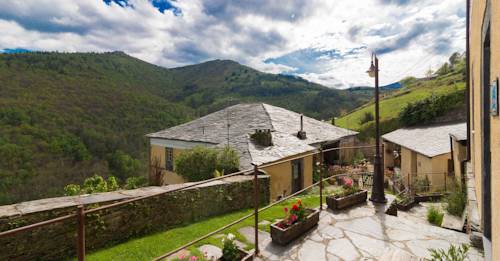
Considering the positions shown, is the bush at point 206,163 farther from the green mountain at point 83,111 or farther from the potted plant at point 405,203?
the green mountain at point 83,111

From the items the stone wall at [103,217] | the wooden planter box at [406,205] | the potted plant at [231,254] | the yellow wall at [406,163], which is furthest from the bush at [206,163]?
the yellow wall at [406,163]

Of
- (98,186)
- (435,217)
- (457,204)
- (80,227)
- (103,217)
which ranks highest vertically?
(80,227)

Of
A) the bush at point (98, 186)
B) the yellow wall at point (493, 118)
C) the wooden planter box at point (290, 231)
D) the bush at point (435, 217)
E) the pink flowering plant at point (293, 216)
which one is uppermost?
the yellow wall at point (493, 118)

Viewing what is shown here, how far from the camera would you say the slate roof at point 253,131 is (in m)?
12.7

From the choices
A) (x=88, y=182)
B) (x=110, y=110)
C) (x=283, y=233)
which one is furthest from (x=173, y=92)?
(x=283, y=233)

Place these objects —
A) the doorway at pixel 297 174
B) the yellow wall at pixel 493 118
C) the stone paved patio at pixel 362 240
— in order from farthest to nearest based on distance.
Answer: the doorway at pixel 297 174 < the stone paved patio at pixel 362 240 < the yellow wall at pixel 493 118

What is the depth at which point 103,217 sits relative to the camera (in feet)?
15.2

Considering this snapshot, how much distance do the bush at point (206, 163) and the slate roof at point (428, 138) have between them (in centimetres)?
1030

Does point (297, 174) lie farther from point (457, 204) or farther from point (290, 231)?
point (290, 231)

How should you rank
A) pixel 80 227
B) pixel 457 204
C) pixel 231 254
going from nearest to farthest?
pixel 80 227 → pixel 231 254 → pixel 457 204

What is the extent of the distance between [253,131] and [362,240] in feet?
40.4

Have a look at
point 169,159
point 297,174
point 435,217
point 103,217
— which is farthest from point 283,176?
point 169,159

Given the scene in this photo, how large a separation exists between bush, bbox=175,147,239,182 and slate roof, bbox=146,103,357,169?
740 mm

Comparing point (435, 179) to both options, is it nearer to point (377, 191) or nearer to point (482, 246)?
point (377, 191)
